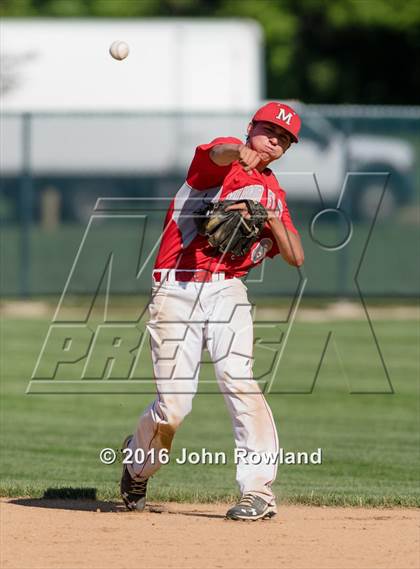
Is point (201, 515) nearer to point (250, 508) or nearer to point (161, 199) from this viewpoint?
point (250, 508)

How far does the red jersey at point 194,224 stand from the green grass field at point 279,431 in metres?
1.68

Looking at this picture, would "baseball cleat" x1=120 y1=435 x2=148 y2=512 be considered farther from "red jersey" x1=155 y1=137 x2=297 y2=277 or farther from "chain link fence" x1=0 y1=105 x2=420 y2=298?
"chain link fence" x1=0 y1=105 x2=420 y2=298

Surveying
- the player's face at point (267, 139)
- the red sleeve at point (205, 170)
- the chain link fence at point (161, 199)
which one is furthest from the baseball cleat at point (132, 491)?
the chain link fence at point (161, 199)

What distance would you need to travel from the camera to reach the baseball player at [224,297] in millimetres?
6602

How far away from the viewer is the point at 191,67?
26.8 metres

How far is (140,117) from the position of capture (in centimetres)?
1905

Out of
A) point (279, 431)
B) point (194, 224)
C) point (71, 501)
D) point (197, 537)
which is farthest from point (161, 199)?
point (197, 537)

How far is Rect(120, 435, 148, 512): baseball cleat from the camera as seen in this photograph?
23.4 ft

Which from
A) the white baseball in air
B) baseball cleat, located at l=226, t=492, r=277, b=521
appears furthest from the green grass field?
the white baseball in air

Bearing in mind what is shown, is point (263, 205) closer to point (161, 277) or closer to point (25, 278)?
point (161, 277)

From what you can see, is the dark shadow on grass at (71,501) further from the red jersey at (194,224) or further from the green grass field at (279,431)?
the red jersey at (194,224)

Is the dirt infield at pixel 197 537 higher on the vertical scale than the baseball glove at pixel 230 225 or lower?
lower

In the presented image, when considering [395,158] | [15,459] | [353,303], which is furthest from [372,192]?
[15,459]

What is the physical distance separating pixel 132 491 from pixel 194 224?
1548mm
